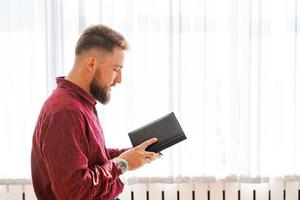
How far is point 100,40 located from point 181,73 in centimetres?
88

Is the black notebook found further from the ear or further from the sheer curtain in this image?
the sheer curtain

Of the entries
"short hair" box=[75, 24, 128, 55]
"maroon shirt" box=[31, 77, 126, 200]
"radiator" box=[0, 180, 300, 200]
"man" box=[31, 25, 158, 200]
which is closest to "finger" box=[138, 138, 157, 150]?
"man" box=[31, 25, 158, 200]

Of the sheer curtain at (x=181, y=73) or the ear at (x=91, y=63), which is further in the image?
the sheer curtain at (x=181, y=73)

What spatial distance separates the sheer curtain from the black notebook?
2.12ft

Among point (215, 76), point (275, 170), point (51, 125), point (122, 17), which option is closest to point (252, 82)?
point (215, 76)

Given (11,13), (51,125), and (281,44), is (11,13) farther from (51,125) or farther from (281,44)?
(281,44)

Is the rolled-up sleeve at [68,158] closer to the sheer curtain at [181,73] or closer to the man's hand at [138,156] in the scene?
the man's hand at [138,156]

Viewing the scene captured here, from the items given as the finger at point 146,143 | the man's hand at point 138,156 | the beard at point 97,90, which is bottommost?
the man's hand at point 138,156

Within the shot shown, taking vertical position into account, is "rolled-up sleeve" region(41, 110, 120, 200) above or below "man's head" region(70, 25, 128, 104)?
below

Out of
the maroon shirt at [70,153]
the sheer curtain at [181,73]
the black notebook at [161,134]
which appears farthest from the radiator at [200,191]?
the maroon shirt at [70,153]

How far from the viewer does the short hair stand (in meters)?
1.31

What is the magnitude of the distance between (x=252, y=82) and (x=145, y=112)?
629 mm

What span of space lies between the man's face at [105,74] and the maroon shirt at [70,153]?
4cm

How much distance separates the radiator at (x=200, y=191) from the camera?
2.18 meters
